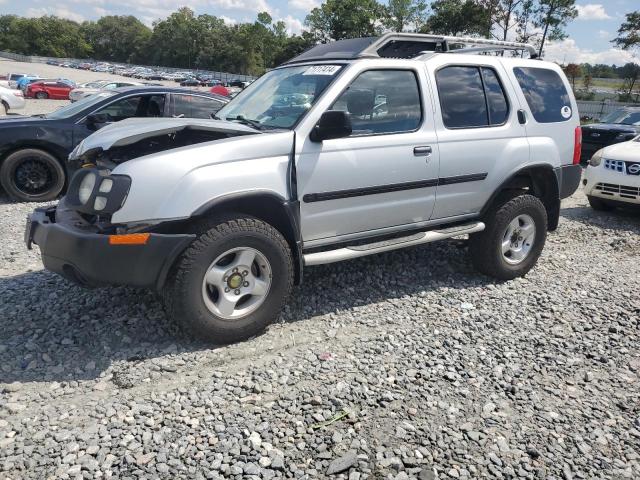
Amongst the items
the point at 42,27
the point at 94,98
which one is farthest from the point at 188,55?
the point at 94,98

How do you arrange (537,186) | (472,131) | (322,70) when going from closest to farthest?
(322,70) → (472,131) → (537,186)

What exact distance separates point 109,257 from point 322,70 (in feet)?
7.16

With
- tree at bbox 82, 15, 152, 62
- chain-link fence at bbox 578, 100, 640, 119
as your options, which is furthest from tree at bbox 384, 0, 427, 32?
tree at bbox 82, 15, 152, 62

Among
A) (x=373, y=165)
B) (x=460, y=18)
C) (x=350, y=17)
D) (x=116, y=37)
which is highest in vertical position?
(x=116, y=37)

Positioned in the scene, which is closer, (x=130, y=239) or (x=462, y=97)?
(x=130, y=239)

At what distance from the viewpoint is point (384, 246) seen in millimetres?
4211

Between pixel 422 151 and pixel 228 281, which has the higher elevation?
pixel 422 151

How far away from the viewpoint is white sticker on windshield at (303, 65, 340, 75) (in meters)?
4.10

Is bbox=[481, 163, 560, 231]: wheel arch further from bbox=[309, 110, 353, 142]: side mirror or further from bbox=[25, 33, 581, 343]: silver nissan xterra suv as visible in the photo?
bbox=[309, 110, 353, 142]: side mirror

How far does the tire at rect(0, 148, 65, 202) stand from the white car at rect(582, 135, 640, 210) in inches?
312

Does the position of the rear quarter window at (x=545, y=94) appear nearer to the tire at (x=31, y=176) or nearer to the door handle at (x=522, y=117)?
the door handle at (x=522, y=117)

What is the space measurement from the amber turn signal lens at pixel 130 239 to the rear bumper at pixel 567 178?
3.92 meters

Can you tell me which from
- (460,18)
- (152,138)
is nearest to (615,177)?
(152,138)

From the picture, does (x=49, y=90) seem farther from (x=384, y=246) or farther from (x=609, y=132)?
(x=384, y=246)
